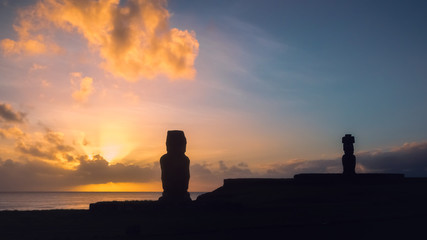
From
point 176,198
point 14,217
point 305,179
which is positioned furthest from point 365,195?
point 14,217

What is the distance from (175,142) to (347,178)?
45.1ft

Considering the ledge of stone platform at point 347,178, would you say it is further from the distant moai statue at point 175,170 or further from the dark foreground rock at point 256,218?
the distant moai statue at point 175,170

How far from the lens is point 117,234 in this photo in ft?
36.6

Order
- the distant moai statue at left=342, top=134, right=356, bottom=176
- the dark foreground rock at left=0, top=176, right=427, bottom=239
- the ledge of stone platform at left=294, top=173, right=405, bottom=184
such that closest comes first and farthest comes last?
the dark foreground rock at left=0, top=176, right=427, bottom=239, the ledge of stone platform at left=294, top=173, right=405, bottom=184, the distant moai statue at left=342, top=134, right=356, bottom=176

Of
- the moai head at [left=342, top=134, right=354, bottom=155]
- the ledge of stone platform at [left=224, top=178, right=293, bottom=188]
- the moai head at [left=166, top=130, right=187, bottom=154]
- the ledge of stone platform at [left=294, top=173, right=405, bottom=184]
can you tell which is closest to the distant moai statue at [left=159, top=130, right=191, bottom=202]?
the moai head at [left=166, top=130, right=187, bottom=154]

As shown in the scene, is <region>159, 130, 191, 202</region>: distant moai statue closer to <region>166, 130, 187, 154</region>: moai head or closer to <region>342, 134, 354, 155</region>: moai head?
<region>166, 130, 187, 154</region>: moai head

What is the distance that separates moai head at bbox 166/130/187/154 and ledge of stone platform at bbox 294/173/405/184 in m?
9.95

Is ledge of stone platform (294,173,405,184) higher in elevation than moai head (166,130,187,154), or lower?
lower

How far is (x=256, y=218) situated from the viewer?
14227mm

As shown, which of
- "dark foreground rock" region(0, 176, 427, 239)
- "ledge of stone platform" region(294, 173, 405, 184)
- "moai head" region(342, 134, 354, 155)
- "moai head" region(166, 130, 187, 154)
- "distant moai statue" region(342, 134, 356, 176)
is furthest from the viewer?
"moai head" region(342, 134, 354, 155)

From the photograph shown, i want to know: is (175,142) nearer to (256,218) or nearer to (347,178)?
(256,218)

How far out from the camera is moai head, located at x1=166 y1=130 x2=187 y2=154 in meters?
20.5

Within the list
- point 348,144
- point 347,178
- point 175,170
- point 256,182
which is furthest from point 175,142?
point 348,144

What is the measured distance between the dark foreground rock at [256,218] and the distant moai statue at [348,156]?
6602 mm
